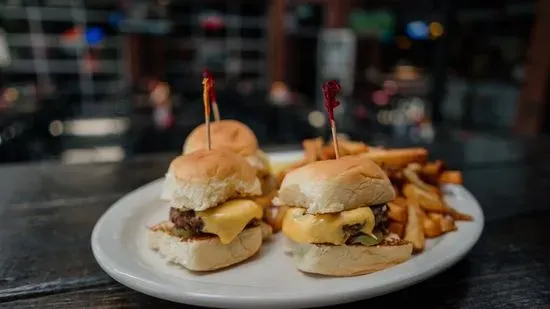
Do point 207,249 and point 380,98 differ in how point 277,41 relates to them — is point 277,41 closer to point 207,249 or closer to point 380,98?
point 380,98

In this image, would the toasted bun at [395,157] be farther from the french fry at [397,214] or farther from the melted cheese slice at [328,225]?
the melted cheese slice at [328,225]

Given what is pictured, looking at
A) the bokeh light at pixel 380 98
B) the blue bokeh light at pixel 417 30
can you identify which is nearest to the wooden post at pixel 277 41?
the bokeh light at pixel 380 98

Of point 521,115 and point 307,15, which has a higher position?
point 307,15

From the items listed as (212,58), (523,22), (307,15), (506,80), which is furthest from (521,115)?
(212,58)

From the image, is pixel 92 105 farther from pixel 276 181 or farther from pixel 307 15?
pixel 276 181

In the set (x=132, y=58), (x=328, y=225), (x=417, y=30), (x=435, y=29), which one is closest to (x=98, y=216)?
(x=328, y=225)
